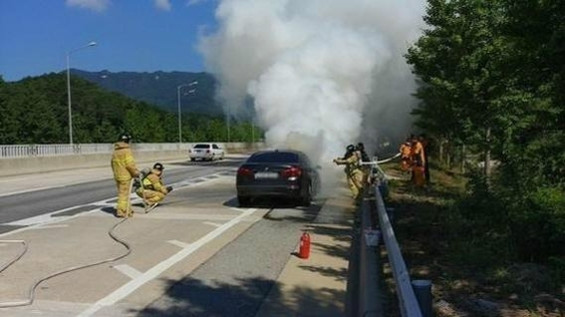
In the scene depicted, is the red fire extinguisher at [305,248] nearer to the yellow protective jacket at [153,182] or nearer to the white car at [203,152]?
the yellow protective jacket at [153,182]

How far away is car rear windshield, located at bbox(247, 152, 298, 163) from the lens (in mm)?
16766

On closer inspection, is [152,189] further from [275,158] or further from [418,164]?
[418,164]

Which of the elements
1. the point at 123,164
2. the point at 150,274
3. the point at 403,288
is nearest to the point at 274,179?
the point at 123,164

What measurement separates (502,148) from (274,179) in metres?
6.25

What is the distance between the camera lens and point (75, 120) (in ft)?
247

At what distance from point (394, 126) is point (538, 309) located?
4102cm

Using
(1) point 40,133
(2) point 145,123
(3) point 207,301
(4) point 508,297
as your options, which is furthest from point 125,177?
(2) point 145,123

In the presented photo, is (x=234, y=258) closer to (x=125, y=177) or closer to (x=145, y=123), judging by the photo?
(x=125, y=177)

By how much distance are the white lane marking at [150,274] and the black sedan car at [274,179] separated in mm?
3559

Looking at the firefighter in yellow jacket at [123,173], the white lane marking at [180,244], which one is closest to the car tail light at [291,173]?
the firefighter in yellow jacket at [123,173]

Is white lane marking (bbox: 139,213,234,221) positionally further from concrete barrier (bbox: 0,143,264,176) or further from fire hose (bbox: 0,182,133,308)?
concrete barrier (bbox: 0,143,264,176)

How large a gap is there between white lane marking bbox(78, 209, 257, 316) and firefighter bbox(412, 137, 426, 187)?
368 inches

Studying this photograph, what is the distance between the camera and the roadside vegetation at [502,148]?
7.02m

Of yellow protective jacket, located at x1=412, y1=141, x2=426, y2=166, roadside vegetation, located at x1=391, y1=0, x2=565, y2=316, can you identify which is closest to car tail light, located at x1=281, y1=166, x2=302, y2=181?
roadside vegetation, located at x1=391, y1=0, x2=565, y2=316
